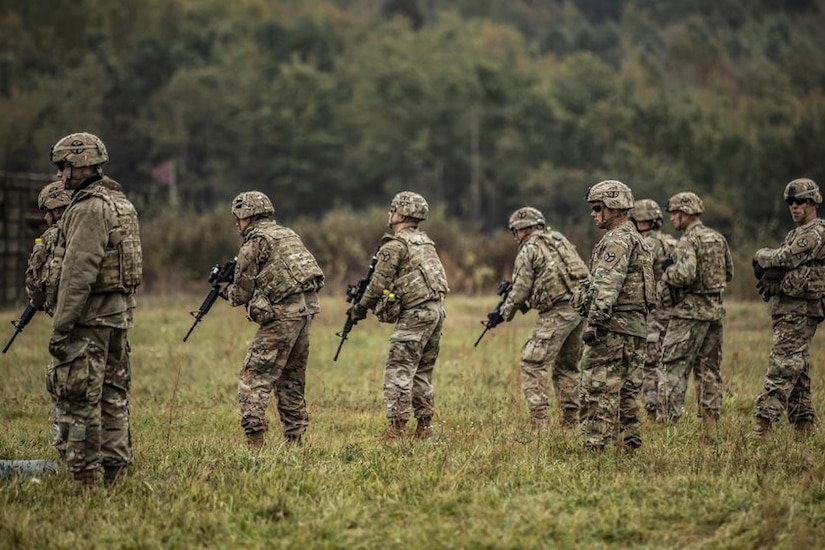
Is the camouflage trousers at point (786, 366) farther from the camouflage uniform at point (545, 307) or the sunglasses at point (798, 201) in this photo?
the camouflage uniform at point (545, 307)

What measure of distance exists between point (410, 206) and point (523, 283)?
4.58 feet

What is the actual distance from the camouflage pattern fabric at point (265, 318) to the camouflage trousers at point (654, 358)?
160 inches

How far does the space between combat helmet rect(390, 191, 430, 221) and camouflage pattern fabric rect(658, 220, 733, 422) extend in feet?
8.62

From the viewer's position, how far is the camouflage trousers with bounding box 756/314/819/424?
959 centimetres

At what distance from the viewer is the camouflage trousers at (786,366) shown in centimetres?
959

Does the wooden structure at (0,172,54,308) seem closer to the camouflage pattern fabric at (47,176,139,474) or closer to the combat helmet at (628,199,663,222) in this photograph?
the combat helmet at (628,199,663,222)

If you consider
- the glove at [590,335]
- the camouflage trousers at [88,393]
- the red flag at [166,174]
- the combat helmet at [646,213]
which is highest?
the red flag at [166,174]

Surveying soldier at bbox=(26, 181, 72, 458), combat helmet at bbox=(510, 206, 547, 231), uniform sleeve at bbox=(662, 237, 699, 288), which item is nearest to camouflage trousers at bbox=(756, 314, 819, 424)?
uniform sleeve at bbox=(662, 237, 699, 288)

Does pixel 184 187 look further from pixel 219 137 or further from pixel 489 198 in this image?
pixel 489 198

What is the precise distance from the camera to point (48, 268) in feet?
25.1

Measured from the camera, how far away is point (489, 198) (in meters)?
54.9

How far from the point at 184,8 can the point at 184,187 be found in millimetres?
29893

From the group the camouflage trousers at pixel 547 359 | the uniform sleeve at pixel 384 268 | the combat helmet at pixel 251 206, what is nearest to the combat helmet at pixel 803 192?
the camouflage trousers at pixel 547 359

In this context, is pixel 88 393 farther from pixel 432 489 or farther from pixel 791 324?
pixel 791 324
